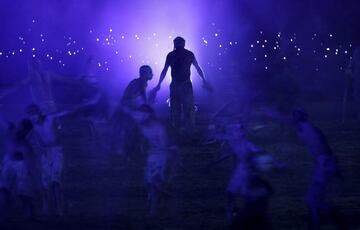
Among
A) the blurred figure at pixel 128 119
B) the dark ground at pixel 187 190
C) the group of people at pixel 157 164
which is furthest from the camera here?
the blurred figure at pixel 128 119

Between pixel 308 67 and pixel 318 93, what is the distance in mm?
11504

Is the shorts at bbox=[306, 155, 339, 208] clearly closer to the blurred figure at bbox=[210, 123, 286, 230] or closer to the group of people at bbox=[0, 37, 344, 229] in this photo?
the group of people at bbox=[0, 37, 344, 229]

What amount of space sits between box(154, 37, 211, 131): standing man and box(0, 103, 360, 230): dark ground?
3.11ft

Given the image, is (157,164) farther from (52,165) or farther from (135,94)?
(135,94)

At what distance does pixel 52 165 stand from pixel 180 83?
23.9 ft

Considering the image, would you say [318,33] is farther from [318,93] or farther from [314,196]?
[314,196]

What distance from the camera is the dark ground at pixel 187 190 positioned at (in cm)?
1035

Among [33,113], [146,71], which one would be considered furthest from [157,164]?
[146,71]

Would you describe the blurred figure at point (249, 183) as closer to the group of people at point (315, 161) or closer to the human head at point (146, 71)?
the group of people at point (315, 161)

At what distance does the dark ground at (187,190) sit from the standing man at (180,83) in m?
0.95

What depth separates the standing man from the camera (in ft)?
57.0

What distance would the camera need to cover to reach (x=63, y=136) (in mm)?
20531

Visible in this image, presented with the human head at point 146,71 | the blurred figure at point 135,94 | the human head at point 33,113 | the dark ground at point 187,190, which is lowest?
the dark ground at point 187,190

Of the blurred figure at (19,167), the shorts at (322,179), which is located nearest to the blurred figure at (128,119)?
the blurred figure at (19,167)
